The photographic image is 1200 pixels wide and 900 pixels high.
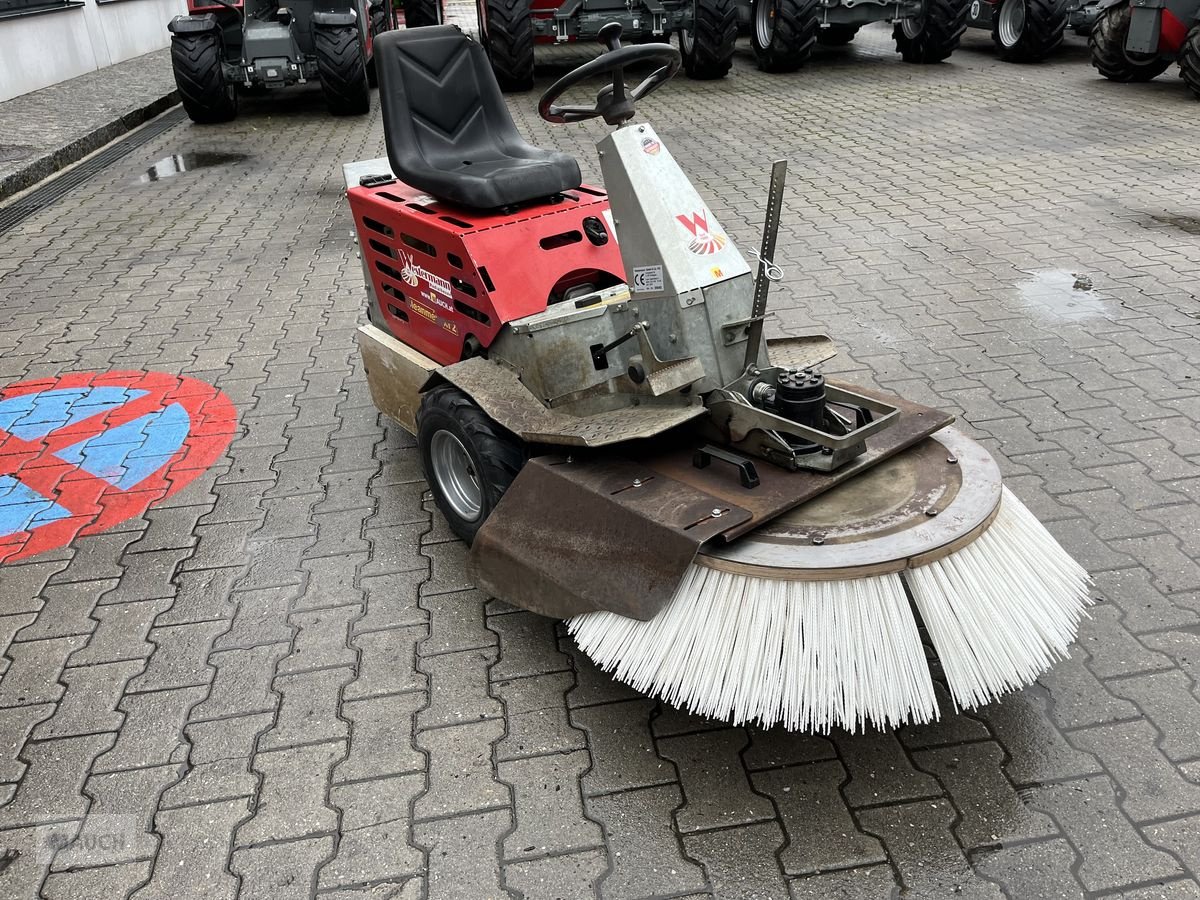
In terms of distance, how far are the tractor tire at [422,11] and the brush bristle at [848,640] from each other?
13.2 m

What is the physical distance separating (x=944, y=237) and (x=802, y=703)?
5.02 m

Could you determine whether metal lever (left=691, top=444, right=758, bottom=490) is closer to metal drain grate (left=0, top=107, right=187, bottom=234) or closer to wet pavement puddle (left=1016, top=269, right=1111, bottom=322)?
wet pavement puddle (left=1016, top=269, right=1111, bottom=322)

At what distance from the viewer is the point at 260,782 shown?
2586 mm

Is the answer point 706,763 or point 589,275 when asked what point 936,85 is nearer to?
point 589,275

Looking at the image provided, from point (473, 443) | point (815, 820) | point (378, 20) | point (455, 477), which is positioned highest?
point (378, 20)

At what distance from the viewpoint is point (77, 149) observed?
390 inches

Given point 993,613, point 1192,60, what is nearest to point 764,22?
point 1192,60

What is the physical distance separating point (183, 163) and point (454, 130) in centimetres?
676

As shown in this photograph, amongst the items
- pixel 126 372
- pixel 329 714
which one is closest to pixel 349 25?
pixel 126 372

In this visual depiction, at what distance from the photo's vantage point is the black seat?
11.6 ft

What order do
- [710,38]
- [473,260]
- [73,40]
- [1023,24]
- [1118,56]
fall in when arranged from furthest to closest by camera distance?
[73,40]
[1023,24]
[710,38]
[1118,56]
[473,260]

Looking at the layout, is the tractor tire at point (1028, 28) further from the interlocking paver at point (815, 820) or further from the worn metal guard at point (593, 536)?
the interlocking paver at point (815, 820)

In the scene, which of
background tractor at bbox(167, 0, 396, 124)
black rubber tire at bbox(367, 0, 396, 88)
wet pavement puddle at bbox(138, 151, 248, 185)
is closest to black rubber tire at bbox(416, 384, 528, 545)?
wet pavement puddle at bbox(138, 151, 248, 185)

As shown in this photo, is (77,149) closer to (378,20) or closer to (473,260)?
(378,20)
